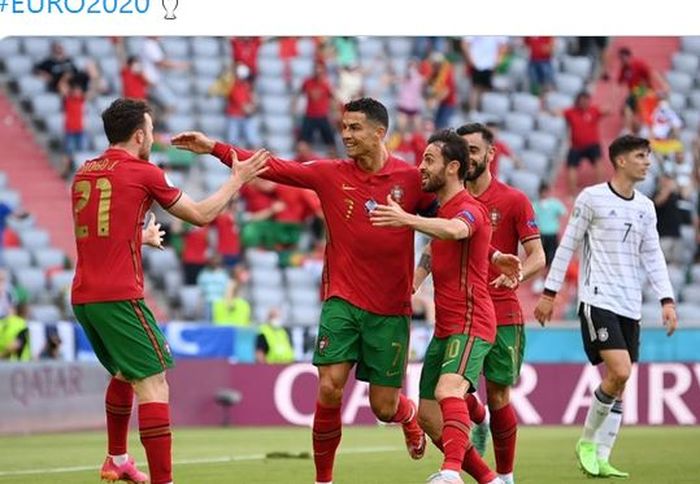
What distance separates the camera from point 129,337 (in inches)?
434

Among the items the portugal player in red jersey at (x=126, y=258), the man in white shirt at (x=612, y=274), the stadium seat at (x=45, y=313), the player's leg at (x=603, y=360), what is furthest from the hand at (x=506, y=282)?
the stadium seat at (x=45, y=313)

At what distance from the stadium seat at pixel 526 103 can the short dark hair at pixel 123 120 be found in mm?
19711

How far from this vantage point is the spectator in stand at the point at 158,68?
29594 millimetres

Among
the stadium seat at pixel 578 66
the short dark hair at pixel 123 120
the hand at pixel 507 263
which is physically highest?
the stadium seat at pixel 578 66

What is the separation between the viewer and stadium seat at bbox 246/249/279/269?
27594 mm

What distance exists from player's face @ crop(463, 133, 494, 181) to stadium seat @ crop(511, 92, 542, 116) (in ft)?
58.8

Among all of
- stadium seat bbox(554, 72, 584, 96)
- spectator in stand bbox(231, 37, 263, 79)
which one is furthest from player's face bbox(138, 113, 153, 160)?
stadium seat bbox(554, 72, 584, 96)

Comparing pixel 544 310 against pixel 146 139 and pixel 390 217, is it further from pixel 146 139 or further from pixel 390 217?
pixel 146 139

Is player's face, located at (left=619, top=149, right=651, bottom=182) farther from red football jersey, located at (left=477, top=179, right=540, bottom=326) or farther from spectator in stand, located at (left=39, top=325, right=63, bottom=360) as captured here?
spectator in stand, located at (left=39, top=325, right=63, bottom=360)

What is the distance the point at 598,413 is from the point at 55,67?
55.4ft

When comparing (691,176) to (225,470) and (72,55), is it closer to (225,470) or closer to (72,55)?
(72,55)

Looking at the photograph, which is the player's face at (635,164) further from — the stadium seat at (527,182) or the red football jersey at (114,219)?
the stadium seat at (527,182)

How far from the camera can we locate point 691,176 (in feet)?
92.8

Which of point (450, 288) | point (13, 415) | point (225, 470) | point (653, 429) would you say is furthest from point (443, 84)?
point (450, 288)
